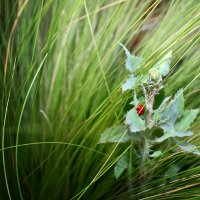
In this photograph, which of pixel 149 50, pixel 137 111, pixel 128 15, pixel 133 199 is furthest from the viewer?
pixel 128 15

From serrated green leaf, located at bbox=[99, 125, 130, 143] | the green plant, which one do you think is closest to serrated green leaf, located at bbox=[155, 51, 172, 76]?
the green plant

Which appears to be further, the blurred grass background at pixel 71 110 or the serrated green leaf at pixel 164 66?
the blurred grass background at pixel 71 110

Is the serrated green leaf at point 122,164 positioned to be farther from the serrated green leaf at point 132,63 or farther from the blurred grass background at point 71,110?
the serrated green leaf at point 132,63

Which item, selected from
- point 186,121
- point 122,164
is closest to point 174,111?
point 186,121

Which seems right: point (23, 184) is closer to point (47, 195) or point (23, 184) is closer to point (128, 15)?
point (47, 195)

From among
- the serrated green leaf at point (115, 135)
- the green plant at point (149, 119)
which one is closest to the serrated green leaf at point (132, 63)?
the green plant at point (149, 119)

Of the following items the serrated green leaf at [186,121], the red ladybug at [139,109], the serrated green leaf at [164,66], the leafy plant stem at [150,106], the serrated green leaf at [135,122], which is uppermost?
the serrated green leaf at [164,66]

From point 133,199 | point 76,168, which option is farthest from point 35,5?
point 133,199
